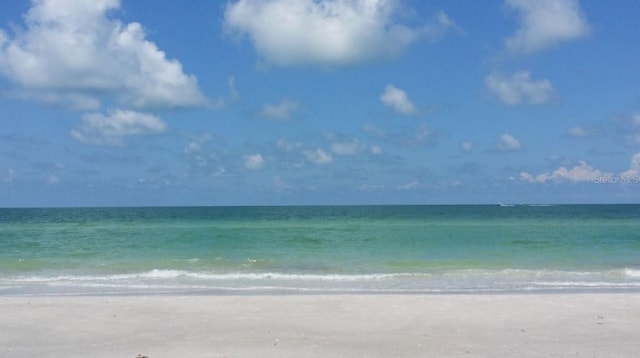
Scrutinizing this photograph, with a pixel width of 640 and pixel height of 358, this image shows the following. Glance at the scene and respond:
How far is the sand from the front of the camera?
10180mm

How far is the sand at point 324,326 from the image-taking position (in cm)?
1018

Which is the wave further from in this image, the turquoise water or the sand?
the sand

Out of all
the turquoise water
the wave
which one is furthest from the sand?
the turquoise water

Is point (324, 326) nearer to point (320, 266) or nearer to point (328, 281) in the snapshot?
point (328, 281)

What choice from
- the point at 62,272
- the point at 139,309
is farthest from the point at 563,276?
the point at 62,272

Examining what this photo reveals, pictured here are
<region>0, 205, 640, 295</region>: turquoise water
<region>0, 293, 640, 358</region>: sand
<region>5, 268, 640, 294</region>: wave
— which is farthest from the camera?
<region>0, 205, 640, 295</region>: turquoise water

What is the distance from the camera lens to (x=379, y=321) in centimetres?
1267

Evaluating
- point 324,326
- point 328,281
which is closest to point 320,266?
point 328,281

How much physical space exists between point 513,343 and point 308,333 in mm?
3651

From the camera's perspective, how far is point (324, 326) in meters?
12.2

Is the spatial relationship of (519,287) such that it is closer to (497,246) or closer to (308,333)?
(308,333)

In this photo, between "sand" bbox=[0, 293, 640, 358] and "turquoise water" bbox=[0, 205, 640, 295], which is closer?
"sand" bbox=[0, 293, 640, 358]

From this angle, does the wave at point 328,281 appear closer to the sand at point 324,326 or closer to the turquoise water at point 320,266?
the turquoise water at point 320,266

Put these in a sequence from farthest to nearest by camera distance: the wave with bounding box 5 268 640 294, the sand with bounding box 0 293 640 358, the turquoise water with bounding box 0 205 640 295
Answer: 1. the turquoise water with bounding box 0 205 640 295
2. the wave with bounding box 5 268 640 294
3. the sand with bounding box 0 293 640 358
